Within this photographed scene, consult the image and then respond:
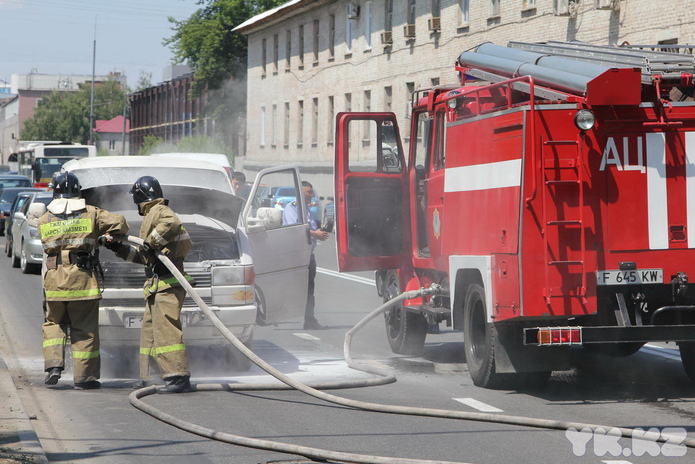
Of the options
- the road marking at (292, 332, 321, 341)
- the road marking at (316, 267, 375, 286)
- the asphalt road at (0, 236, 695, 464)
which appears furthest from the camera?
the road marking at (316, 267, 375, 286)

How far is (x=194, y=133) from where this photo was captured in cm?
8450

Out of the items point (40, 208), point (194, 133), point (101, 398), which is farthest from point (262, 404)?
point (194, 133)

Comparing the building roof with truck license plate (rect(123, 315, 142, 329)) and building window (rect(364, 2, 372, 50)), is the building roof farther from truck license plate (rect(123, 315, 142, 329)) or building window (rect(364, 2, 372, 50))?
truck license plate (rect(123, 315, 142, 329))

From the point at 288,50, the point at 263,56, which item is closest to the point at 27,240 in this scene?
the point at 288,50

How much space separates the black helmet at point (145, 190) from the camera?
30.3 ft

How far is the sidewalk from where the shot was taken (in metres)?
6.40

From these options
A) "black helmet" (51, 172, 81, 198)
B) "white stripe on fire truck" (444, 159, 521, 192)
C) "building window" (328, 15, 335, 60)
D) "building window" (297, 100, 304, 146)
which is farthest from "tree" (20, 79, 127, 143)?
"white stripe on fire truck" (444, 159, 521, 192)

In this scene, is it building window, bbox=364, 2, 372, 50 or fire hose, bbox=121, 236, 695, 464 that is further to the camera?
building window, bbox=364, 2, 372, 50

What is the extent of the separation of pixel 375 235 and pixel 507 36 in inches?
929

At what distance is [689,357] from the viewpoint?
32.3 feet

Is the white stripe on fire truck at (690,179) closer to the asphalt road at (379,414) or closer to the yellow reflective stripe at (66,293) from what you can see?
the asphalt road at (379,414)

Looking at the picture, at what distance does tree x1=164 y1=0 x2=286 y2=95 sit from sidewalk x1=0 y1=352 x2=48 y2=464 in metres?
63.5

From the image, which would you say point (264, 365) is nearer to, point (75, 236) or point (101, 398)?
point (101, 398)

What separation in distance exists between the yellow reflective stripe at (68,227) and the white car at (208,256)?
0.83 meters
